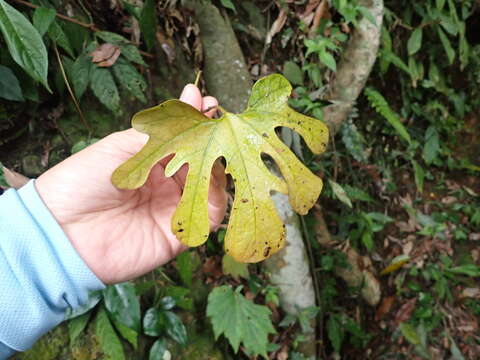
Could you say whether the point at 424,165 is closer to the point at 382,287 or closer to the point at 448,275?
the point at 448,275

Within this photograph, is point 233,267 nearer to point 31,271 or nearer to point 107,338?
point 107,338

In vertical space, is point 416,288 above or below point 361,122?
below

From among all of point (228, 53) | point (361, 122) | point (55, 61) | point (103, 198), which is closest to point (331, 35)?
point (228, 53)

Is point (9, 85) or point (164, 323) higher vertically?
point (9, 85)

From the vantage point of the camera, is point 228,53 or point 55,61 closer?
point 55,61

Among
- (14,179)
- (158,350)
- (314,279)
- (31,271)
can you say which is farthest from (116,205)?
(314,279)

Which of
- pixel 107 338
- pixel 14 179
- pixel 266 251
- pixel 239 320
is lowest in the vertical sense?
pixel 239 320
